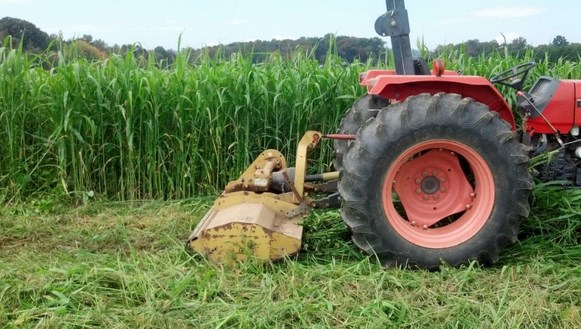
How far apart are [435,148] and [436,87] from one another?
366 mm

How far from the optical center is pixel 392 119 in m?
3.37

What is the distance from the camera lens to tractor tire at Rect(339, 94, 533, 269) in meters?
3.36

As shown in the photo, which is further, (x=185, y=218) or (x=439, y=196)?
(x=185, y=218)

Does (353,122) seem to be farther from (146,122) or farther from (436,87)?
(146,122)

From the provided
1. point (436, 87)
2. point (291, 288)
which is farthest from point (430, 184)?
point (291, 288)

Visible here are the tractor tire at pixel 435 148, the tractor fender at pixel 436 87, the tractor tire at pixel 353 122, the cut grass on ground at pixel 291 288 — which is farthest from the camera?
the tractor tire at pixel 353 122

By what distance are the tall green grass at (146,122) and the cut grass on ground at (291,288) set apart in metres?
1.20

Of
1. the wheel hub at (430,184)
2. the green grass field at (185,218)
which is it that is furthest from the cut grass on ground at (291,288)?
the wheel hub at (430,184)

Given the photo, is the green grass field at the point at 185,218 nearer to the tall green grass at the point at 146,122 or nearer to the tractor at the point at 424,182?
the tall green grass at the point at 146,122

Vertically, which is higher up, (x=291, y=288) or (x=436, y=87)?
(x=436, y=87)

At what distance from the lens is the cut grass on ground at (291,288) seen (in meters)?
2.78

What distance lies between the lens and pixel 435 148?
11.6 ft

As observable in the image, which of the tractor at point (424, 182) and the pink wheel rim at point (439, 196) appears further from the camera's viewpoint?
the pink wheel rim at point (439, 196)

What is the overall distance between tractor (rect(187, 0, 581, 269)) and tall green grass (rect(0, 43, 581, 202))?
1.35 meters
